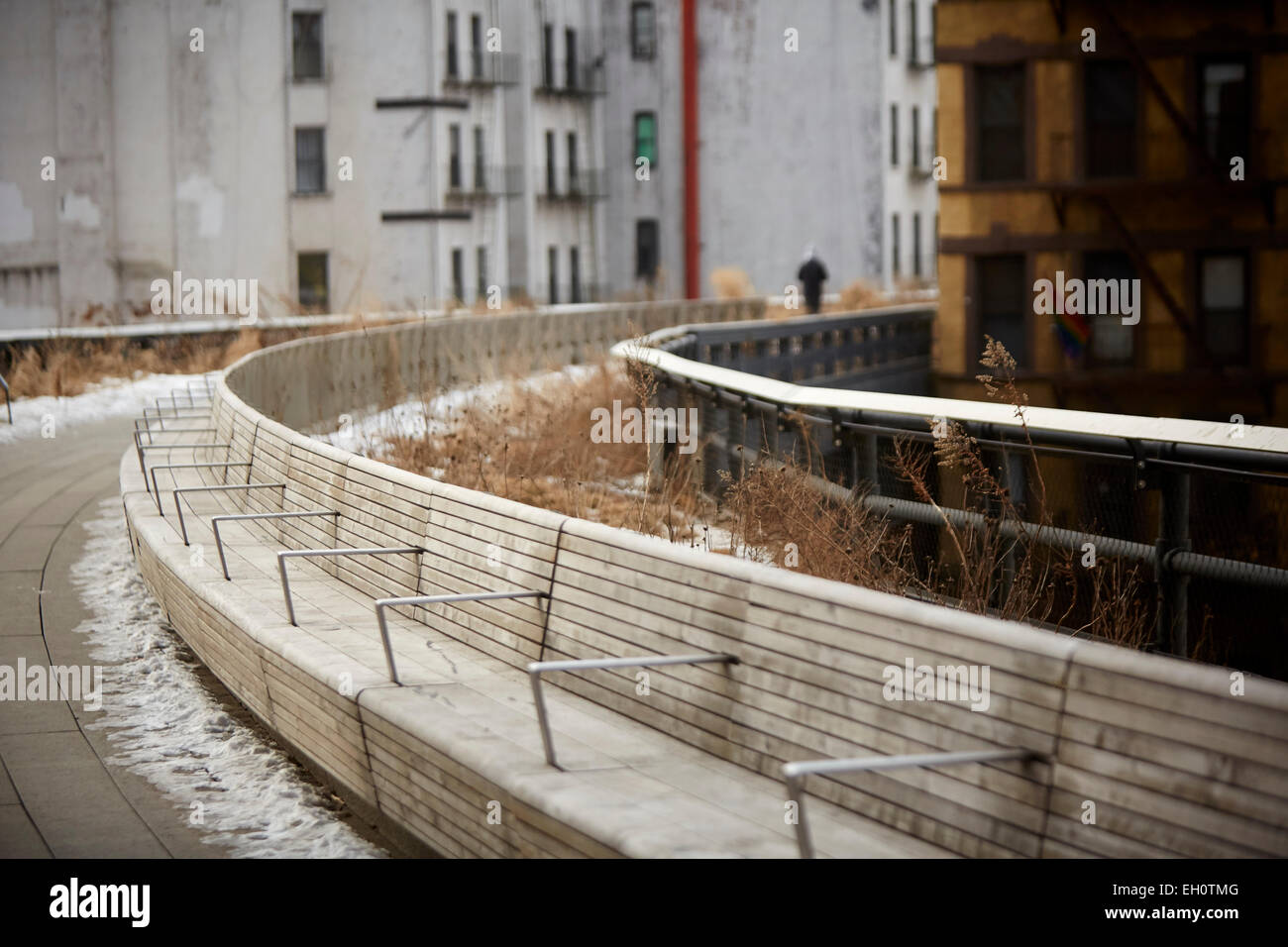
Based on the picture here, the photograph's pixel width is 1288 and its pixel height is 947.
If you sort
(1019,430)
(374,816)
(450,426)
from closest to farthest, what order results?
(374,816) < (1019,430) < (450,426)

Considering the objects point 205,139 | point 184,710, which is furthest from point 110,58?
point 184,710

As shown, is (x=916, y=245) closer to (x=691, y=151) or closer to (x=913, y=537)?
(x=691, y=151)

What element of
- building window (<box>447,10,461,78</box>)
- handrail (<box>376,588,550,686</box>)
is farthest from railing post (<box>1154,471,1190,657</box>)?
building window (<box>447,10,461,78</box>)

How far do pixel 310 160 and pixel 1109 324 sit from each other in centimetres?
2959

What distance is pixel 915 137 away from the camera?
6250cm

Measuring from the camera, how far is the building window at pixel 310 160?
52.1 m

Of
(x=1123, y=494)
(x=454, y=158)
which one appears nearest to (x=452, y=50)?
(x=454, y=158)

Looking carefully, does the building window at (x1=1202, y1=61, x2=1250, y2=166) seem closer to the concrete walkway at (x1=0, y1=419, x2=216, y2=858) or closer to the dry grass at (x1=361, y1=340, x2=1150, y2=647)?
the dry grass at (x1=361, y1=340, x2=1150, y2=647)

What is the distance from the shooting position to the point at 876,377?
1213 inches

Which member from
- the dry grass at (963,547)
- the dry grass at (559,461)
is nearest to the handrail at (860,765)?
the dry grass at (963,547)

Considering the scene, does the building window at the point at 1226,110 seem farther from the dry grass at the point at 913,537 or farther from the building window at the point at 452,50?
the building window at the point at 452,50

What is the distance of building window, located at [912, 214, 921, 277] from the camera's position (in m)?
63.0
